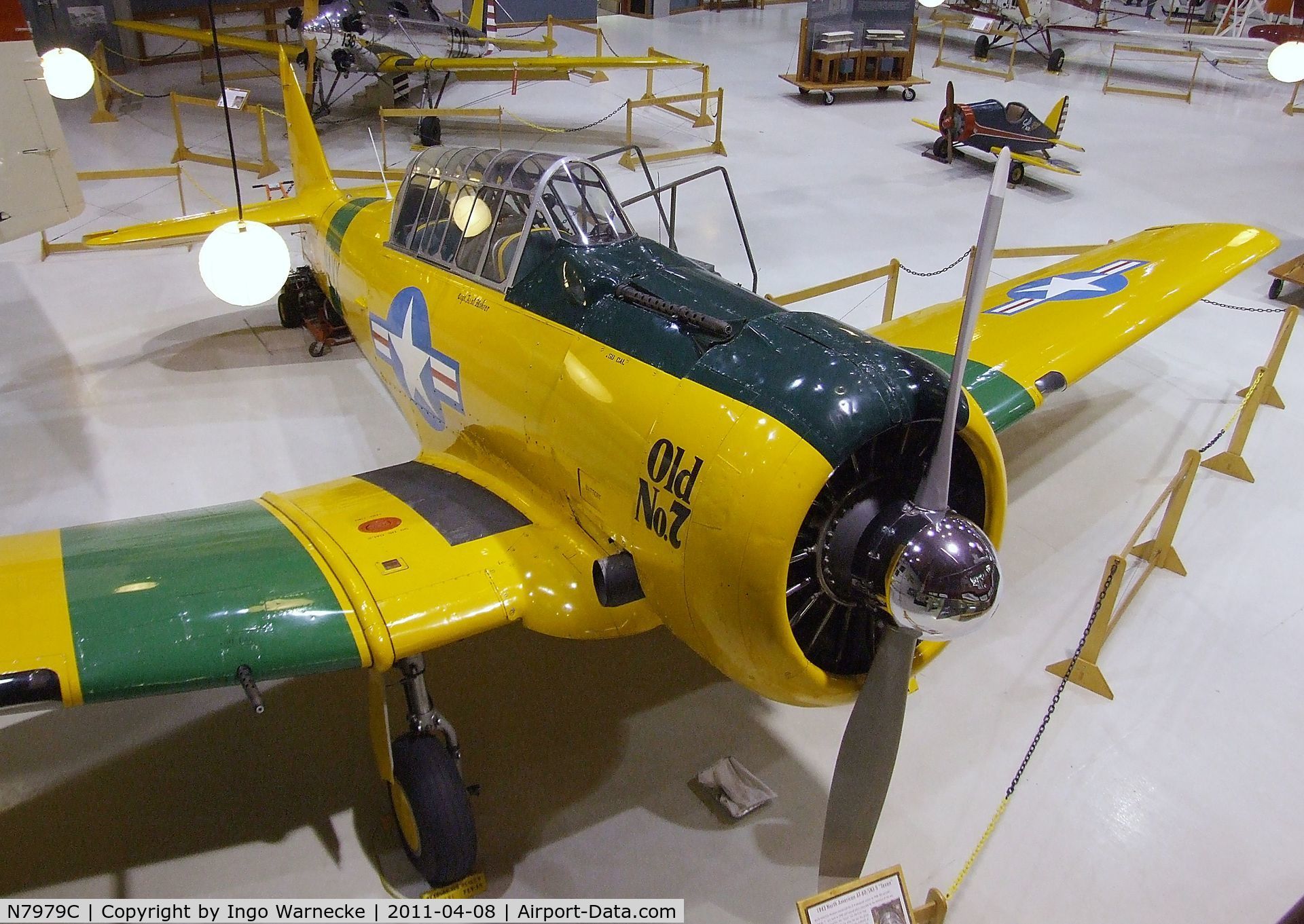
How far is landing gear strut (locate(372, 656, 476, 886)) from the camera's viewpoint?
3.11 metres

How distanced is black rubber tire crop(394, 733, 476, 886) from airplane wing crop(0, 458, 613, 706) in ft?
1.50

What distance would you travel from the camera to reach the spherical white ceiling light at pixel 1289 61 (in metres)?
8.18

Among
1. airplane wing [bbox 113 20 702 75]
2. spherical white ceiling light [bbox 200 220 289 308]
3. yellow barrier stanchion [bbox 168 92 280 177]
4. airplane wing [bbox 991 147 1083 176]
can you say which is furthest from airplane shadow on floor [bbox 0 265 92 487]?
airplane wing [bbox 991 147 1083 176]

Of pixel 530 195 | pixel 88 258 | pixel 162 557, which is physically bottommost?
pixel 88 258

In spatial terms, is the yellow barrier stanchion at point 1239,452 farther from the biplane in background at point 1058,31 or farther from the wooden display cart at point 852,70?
the biplane in background at point 1058,31

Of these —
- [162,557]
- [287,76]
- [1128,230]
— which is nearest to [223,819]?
[162,557]

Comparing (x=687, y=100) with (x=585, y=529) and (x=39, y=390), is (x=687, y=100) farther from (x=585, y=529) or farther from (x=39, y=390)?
(x=585, y=529)

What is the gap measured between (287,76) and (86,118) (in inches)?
270

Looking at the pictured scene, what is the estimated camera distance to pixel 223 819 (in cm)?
343

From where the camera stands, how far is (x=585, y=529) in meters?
3.44

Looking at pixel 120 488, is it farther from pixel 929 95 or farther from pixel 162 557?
pixel 929 95

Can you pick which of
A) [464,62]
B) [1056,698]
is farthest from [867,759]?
[464,62]

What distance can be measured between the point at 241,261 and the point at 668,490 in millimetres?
2357

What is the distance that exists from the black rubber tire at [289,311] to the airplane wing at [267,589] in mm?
3562
